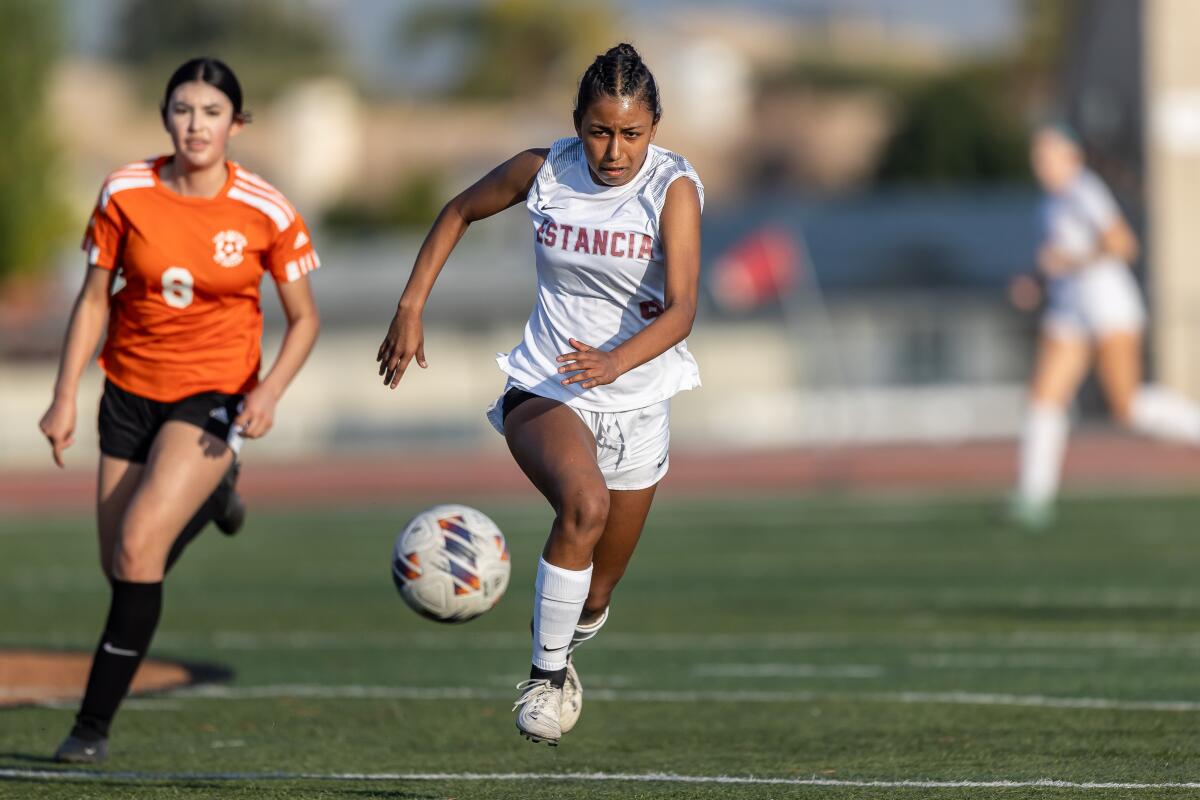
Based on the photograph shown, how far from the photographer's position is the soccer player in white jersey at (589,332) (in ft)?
20.7

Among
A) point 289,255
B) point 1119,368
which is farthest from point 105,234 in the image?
point 1119,368

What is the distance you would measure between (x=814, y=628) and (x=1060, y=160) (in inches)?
201

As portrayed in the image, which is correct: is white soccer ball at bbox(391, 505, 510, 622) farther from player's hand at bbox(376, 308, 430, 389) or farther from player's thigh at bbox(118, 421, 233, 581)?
player's thigh at bbox(118, 421, 233, 581)

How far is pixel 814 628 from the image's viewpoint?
11078 millimetres

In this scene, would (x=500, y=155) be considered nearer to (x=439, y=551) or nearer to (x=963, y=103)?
(x=963, y=103)

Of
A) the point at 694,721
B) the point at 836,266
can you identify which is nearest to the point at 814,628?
the point at 694,721

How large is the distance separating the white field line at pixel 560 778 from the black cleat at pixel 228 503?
1.10 metres

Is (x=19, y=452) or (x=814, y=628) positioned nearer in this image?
(x=814, y=628)

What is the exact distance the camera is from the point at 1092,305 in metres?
14.2

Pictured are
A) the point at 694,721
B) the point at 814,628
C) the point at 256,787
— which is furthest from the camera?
the point at 814,628

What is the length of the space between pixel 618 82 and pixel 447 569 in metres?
1.71

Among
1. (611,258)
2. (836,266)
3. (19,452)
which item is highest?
(611,258)

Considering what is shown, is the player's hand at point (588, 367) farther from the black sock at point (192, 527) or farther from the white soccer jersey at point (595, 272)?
the black sock at point (192, 527)

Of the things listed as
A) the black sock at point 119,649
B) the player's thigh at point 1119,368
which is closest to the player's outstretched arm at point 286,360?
the black sock at point 119,649
